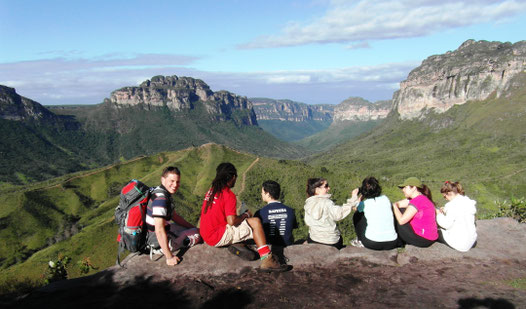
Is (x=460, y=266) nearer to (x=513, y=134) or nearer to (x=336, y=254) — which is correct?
(x=336, y=254)

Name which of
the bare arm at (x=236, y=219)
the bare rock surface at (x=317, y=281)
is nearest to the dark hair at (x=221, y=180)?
the bare arm at (x=236, y=219)

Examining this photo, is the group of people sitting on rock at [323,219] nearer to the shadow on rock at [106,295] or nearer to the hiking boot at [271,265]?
the hiking boot at [271,265]

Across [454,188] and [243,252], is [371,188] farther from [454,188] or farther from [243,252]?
[243,252]

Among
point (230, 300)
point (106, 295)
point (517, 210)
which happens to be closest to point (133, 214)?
point (106, 295)

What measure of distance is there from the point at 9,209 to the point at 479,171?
140 meters

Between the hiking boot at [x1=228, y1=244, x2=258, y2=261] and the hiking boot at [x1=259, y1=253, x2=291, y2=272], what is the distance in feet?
1.54

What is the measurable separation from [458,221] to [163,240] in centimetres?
865

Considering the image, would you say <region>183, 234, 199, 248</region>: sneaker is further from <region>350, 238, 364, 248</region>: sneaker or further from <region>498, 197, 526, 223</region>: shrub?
<region>498, 197, 526, 223</region>: shrub

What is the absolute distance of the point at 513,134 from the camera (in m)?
148

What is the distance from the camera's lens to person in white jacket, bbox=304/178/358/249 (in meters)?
10.8

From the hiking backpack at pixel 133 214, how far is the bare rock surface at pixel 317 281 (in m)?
0.52

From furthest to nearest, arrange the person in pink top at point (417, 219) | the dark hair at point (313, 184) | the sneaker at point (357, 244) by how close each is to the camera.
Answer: the sneaker at point (357, 244) → the dark hair at point (313, 184) → the person in pink top at point (417, 219)

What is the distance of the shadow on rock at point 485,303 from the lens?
7.27 metres

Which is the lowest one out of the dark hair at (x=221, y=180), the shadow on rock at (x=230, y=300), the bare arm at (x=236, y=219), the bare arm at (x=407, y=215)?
the shadow on rock at (x=230, y=300)
